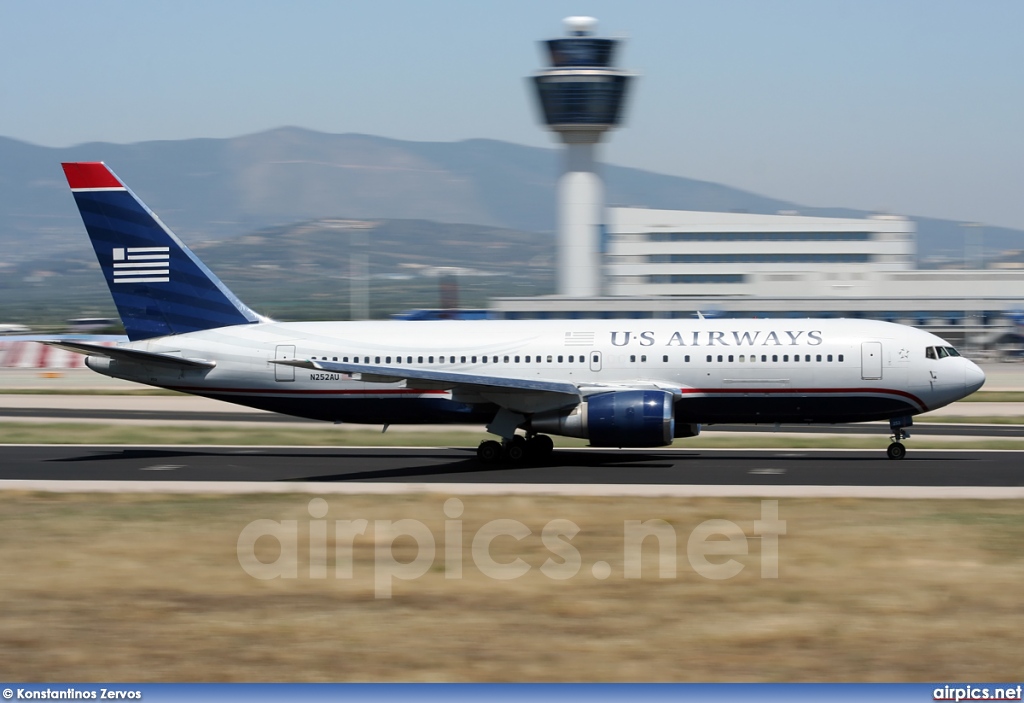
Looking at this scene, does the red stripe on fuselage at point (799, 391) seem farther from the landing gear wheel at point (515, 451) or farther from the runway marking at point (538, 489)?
the runway marking at point (538, 489)

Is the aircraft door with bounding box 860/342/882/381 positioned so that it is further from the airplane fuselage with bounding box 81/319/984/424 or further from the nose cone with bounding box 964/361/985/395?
the nose cone with bounding box 964/361/985/395

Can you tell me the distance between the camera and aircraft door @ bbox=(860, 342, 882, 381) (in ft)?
94.7

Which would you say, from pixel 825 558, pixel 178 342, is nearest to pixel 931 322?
pixel 178 342

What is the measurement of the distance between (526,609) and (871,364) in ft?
57.7

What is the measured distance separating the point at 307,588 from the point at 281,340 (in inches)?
661

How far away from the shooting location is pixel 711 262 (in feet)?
550

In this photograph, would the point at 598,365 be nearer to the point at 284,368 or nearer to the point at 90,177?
the point at 284,368

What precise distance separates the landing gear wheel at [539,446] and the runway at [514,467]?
41 cm

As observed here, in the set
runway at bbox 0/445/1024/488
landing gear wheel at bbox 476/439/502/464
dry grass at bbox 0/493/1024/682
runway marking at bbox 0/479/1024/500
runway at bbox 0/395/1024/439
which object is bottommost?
dry grass at bbox 0/493/1024/682

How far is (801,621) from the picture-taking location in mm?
13477

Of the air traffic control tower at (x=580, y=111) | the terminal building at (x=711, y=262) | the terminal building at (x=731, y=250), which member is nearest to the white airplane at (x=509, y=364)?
the terminal building at (x=711, y=262)

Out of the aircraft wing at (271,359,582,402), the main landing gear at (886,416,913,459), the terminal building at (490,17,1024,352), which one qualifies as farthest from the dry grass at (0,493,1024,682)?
the terminal building at (490,17,1024,352)

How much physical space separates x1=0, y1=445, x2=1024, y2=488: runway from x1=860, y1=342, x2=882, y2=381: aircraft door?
2.20m

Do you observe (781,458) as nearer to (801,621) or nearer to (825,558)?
(825,558)
